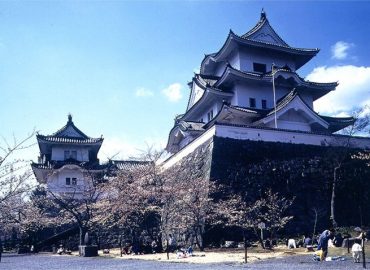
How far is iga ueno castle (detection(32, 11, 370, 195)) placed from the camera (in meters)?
26.2

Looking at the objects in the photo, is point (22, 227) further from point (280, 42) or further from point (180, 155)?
point (280, 42)

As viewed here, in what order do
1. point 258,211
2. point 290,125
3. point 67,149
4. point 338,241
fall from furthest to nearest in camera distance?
point 67,149
point 290,125
point 258,211
point 338,241

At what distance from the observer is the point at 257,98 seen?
1292 inches

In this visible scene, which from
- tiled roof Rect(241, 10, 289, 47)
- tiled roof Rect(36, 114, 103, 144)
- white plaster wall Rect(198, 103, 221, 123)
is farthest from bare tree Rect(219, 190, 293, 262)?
tiled roof Rect(36, 114, 103, 144)

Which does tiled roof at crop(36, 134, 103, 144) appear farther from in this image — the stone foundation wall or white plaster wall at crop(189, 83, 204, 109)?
the stone foundation wall

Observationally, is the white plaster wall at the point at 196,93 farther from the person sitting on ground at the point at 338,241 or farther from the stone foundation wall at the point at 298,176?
the person sitting on ground at the point at 338,241

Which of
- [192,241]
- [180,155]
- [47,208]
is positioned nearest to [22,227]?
[47,208]

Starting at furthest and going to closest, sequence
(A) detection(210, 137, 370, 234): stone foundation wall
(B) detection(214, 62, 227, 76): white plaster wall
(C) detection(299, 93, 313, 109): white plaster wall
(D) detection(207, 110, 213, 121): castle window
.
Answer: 1. (B) detection(214, 62, 227, 76): white plaster wall
2. (C) detection(299, 93, 313, 109): white plaster wall
3. (D) detection(207, 110, 213, 121): castle window
4. (A) detection(210, 137, 370, 234): stone foundation wall

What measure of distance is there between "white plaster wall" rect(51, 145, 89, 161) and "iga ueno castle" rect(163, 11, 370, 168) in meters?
13.2

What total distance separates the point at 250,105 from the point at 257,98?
109 centimetres

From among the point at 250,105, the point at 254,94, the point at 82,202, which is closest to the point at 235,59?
the point at 254,94

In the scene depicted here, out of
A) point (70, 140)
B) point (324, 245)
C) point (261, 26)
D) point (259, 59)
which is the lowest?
point (324, 245)

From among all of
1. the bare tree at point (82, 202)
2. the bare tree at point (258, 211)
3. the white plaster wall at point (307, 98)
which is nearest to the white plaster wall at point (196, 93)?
the white plaster wall at point (307, 98)

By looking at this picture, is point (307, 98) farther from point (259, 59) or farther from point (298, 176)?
point (298, 176)
